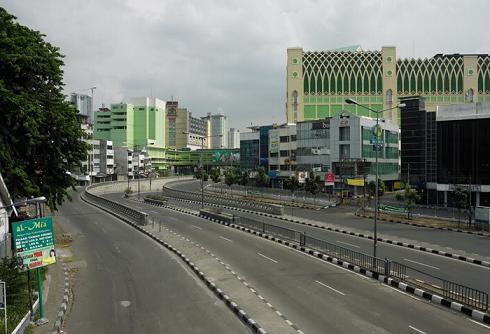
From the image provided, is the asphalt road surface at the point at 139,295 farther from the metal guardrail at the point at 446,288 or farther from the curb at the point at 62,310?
the metal guardrail at the point at 446,288

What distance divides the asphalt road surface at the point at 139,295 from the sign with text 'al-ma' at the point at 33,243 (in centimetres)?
268

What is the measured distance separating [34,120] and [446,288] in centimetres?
2378

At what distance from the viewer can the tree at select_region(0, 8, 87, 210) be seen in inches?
1004

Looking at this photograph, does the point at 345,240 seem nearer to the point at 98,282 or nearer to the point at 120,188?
the point at 98,282

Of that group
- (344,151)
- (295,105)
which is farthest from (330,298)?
(295,105)

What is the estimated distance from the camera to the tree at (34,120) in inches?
1004

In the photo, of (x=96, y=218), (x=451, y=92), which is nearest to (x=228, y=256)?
(x=96, y=218)

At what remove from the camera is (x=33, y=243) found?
16.8 metres

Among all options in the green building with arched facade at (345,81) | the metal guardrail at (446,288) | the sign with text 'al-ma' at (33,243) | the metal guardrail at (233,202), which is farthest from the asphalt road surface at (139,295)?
the green building with arched facade at (345,81)

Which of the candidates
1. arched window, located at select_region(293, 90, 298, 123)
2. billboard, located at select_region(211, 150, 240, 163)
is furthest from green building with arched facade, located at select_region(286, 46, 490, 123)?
billboard, located at select_region(211, 150, 240, 163)

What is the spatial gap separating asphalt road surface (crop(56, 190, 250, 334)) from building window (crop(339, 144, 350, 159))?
168 feet

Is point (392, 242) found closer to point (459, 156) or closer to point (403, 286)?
point (403, 286)

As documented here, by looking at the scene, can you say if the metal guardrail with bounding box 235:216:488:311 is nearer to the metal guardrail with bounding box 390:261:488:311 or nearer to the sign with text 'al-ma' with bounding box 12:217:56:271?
the metal guardrail with bounding box 390:261:488:311

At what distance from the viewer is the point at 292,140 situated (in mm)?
92188
